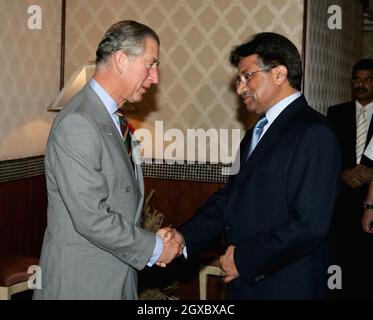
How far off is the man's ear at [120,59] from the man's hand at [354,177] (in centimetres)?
256

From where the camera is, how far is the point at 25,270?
342 centimetres

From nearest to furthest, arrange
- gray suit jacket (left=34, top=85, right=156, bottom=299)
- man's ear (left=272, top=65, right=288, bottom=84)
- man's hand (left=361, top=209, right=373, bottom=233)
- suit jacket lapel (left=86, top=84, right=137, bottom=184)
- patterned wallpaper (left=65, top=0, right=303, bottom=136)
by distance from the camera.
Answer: gray suit jacket (left=34, top=85, right=156, bottom=299) < suit jacket lapel (left=86, top=84, right=137, bottom=184) < man's ear (left=272, top=65, right=288, bottom=84) < man's hand (left=361, top=209, right=373, bottom=233) < patterned wallpaper (left=65, top=0, right=303, bottom=136)

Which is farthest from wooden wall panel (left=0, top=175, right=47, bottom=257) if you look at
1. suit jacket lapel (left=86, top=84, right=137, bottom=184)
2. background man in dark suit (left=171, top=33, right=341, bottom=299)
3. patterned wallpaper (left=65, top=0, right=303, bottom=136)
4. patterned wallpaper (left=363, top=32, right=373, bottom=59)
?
patterned wallpaper (left=363, top=32, right=373, bottom=59)

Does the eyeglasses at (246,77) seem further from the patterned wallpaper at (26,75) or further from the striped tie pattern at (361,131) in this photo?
the striped tie pattern at (361,131)

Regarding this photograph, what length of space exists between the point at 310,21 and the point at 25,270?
2.60 metres

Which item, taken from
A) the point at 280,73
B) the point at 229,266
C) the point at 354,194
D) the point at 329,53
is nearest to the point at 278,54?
the point at 280,73

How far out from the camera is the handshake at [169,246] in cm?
228

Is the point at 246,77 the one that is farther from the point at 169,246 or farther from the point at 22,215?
the point at 22,215

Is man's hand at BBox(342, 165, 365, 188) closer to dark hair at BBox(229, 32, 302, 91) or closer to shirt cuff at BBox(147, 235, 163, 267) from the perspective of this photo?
dark hair at BBox(229, 32, 302, 91)

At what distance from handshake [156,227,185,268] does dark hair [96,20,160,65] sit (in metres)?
0.76

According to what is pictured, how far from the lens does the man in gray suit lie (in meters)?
2.00

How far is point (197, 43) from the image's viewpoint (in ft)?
14.1

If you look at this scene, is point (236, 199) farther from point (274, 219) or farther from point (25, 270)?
point (25, 270)

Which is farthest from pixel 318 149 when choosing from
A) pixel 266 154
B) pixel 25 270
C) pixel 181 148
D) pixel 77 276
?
pixel 181 148
